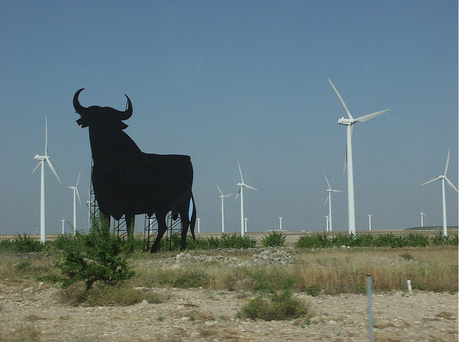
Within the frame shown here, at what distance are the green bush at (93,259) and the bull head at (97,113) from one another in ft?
40.3

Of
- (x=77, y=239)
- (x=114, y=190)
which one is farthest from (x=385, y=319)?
(x=114, y=190)

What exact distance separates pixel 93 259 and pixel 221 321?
420 centimetres

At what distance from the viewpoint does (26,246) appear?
93.6 ft

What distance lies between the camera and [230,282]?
1391 cm

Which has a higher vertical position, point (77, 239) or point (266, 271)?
point (77, 239)

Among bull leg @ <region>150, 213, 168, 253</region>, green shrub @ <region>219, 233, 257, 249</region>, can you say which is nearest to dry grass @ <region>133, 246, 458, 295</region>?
bull leg @ <region>150, 213, 168, 253</region>

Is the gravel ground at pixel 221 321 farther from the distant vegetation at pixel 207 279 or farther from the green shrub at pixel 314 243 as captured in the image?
the green shrub at pixel 314 243

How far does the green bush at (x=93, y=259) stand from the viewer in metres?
11.7

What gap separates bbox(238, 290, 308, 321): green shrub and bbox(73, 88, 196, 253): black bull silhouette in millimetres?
15210

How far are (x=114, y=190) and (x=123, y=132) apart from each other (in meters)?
2.88

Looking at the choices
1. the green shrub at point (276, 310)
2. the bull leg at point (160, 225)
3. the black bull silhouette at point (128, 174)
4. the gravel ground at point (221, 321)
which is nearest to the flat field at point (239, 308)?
the gravel ground at point (221, 321)

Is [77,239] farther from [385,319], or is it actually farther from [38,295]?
[385,319]

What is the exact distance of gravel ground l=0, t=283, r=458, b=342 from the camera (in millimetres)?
7941

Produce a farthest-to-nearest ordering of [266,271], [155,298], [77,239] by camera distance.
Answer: [266,271], [77,239], [155,298]
